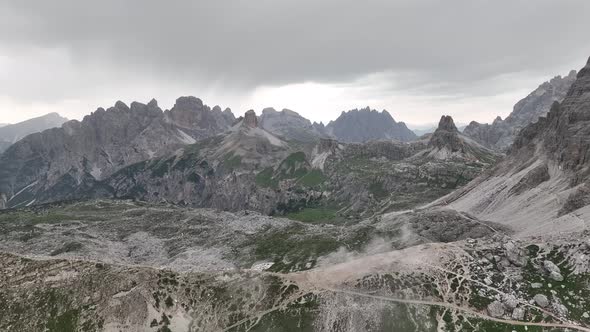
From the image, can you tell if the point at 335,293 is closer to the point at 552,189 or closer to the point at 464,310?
the point at 464,310

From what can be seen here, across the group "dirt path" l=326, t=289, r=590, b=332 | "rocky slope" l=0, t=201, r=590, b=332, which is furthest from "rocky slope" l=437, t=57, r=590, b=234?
"dirt path" l=326, t=289, r=590, b=332

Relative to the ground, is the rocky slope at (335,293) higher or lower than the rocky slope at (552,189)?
lower

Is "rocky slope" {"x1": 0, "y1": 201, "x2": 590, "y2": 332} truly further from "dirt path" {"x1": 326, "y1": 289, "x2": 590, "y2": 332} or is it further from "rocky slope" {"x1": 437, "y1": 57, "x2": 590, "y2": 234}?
"rocky slope" {"x1": 437, "y1": 57, "x2": 590, "y2": 234}

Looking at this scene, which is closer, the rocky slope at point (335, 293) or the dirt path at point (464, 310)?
the dirt path at point (464, 310)

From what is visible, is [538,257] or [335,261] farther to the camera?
[335,261]

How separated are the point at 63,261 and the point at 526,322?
392ft

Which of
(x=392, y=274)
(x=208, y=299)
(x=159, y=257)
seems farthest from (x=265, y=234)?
(x=392, y=274)

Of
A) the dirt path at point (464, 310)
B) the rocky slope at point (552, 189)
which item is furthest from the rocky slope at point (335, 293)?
the rocky slope at point (552, 189)

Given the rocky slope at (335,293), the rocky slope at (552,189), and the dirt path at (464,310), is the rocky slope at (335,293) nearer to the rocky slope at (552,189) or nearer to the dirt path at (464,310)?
the dirt path at (464,310)

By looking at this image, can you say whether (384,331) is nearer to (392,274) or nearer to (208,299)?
(392,274)

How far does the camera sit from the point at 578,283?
96.1 meters

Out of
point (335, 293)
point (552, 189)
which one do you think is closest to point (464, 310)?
point (335, 293)

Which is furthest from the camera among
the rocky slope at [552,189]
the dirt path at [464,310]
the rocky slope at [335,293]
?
the rocky slope at [552,189]

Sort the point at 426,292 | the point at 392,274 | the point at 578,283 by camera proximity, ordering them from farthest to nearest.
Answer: the point at 392,274 → the point at 426,292 → the point at 578,283
